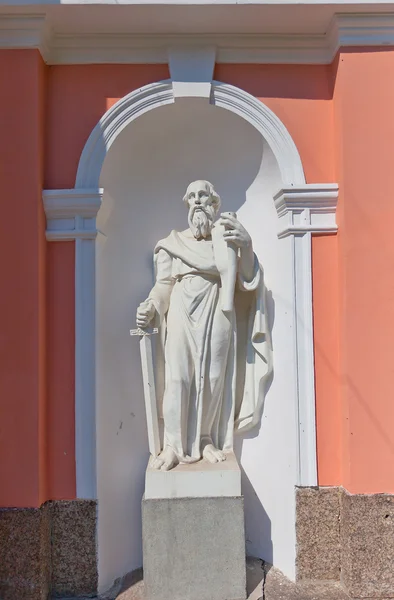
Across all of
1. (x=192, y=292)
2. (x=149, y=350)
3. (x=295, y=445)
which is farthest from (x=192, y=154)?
(x=295, y=445)

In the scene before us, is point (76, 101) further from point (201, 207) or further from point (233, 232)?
point (233, 232)

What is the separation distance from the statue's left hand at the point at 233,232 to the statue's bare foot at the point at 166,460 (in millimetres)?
1448

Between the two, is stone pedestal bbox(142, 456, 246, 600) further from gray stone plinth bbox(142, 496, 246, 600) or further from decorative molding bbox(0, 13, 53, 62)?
decorative molding bbox(0, 13, 53, 62)

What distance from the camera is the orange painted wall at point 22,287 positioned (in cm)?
345

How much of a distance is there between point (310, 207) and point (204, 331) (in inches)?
43.8

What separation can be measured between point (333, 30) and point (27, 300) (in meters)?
2.72

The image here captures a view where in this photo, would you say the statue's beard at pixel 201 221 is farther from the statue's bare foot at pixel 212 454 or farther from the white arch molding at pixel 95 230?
the statue's bare foot at pixel 212 454

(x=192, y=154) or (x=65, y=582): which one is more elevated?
(x=192, y=154)

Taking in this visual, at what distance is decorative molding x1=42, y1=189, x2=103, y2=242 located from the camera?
11.9 feet

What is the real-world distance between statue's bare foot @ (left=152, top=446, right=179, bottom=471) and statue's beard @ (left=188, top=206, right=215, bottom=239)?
150cm

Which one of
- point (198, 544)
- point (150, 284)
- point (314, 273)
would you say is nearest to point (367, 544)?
point (198, 544)

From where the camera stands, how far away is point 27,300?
138 inches

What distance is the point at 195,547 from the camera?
336cm

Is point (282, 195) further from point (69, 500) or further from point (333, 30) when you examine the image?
point (69, 500)
